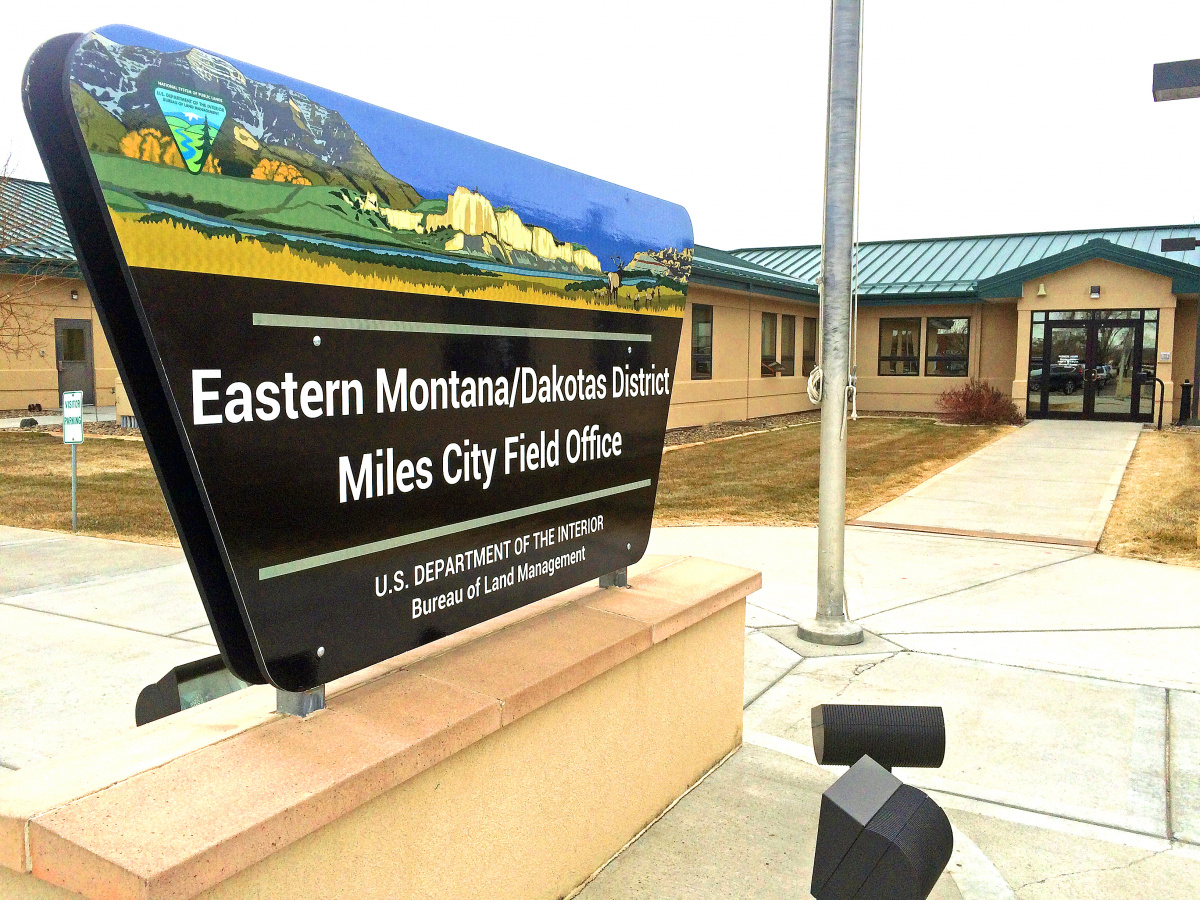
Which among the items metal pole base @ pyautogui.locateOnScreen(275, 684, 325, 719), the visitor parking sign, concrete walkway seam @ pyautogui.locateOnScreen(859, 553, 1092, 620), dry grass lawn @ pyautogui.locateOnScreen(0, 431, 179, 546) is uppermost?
the visitor parking sign

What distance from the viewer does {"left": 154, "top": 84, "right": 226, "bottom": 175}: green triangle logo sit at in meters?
1.94

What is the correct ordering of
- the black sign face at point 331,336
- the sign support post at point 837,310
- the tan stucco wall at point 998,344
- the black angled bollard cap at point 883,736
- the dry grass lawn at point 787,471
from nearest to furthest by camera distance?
the black sign face at point 331,336, the black angled bollard cap at point 883,736, the sign support post at point 837,310, the dry grass lawn at point 787,471, the tan stucco wall at point 998,344

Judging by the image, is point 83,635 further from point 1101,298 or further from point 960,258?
point 960,258

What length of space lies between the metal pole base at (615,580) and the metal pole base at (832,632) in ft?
8.71

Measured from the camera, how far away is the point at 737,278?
2148 centimetres

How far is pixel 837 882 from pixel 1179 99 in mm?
8572

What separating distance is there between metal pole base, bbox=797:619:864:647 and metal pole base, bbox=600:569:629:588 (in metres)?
2.65

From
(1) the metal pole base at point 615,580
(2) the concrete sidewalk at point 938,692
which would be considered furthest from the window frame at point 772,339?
(1) the metal pole base at point 615,580

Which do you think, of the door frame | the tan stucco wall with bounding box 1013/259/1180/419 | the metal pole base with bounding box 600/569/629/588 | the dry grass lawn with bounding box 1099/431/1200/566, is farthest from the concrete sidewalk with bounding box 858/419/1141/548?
the door frame

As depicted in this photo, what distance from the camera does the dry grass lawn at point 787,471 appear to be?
1130cm

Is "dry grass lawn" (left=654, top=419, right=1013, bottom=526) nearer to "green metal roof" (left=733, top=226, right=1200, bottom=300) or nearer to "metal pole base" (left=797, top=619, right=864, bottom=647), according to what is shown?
"metal pole base" (left=797, top=619, right=864, bottom=647)

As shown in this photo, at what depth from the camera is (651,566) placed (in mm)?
4395

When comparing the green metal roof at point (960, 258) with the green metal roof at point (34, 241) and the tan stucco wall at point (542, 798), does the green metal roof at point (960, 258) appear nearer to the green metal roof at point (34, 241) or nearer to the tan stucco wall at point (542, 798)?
the green metal roof at point (34, 241)

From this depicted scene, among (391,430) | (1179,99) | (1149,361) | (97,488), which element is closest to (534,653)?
(391,430)
